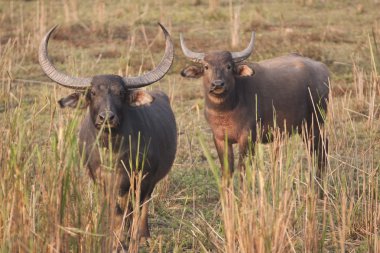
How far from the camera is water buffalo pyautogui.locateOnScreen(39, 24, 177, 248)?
18.1 ft

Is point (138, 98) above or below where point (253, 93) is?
above

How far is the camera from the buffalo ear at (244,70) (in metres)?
7.12

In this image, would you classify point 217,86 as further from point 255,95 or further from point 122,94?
point 122,94

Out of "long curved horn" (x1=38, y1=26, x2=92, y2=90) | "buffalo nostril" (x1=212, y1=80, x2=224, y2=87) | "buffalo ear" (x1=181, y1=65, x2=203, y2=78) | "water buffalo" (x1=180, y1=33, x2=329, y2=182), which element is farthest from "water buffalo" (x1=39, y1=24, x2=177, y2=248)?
"buffalo ear" (x1=181, y1=65, x2=203, y2=78)

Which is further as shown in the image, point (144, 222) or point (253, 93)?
point (253, 93)

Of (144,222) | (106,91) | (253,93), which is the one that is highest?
(106,91)

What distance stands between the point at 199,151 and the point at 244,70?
1471mm

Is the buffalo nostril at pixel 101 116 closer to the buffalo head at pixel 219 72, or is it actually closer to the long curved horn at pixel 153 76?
the long curved horn at pixel 153 76

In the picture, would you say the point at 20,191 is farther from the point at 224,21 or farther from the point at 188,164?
the point at 224,21

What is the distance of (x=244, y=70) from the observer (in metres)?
7.14

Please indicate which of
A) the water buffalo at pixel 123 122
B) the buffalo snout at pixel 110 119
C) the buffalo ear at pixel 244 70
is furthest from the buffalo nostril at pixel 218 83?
the buffalo snout at pixel 110 119

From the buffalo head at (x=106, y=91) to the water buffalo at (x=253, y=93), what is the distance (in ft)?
3.93

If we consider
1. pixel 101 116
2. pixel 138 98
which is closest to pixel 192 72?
pixel 138 98

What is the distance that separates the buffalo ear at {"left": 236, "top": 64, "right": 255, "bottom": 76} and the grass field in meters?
0.59
